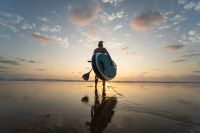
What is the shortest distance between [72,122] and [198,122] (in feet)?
17.4

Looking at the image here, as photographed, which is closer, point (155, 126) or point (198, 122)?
point (155, 126)

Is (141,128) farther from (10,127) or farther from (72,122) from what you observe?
(10,127)

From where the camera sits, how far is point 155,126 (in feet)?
24.4

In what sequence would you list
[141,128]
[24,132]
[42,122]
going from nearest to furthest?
[24,132], [141,128], [42,122]

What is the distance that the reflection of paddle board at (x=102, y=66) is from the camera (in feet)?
52.4

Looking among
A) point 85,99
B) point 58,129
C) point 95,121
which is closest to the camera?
point 58,129

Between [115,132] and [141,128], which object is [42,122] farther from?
[141,128]

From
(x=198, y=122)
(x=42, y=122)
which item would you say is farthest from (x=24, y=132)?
(x=198, y=122)

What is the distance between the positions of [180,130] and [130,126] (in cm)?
176

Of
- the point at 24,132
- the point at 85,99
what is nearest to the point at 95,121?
the point at 24,132

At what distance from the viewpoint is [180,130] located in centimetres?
696

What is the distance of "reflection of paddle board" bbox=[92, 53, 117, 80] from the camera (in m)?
16.0

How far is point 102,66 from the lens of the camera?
1688cm

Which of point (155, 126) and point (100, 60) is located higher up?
point (100, 60)
